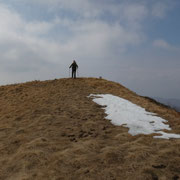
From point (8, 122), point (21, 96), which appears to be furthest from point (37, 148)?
point (21, 96)

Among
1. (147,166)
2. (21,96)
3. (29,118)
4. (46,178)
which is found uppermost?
(21,96)

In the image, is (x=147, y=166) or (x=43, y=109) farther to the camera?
(x=43, y=109)

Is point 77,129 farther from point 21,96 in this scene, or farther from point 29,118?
point 21,96

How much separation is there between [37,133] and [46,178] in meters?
4.26

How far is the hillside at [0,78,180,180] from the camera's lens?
18.9 ft

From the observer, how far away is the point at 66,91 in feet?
68.6

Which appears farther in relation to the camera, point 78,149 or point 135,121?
point 135,121

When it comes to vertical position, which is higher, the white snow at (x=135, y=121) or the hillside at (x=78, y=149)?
the white snow at (x=135, y=121)

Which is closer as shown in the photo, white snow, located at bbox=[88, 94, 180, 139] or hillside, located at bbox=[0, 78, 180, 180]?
hillside, located at bbox=[0, 78, 180, 180]

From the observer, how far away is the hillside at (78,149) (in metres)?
5.77

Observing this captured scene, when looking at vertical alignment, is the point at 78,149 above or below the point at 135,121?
below

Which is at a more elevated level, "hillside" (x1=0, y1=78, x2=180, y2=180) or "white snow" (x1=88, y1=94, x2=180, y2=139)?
"white snow" (x1=88, y1=94, x2=180, y2=139)

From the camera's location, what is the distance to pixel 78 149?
7359mm

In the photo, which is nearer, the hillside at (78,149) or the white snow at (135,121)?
the hillside at (78,149)
